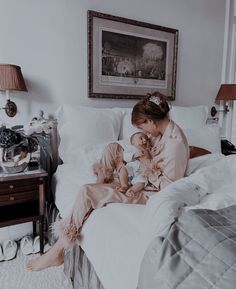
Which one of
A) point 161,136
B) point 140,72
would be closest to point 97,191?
point 161,136

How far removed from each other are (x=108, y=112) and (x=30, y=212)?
100 centimetres

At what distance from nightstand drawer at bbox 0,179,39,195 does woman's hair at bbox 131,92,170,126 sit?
862 mm

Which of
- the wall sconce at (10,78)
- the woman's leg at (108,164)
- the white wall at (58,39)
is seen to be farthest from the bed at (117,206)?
the wall sconce at (10,78)

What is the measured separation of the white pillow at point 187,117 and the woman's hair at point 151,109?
1095 mm

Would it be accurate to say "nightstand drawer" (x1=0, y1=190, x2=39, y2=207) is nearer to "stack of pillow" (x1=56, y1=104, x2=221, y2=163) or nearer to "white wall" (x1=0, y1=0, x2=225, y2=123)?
"stack of pillow" (x1=56, y1=104, x2=221, y2=163)

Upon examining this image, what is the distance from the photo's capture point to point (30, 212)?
175 centimetres

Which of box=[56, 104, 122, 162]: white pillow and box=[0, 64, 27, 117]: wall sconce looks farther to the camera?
box=[56, 104, 122, 162]: white pillow

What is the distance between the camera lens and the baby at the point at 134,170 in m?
1.33

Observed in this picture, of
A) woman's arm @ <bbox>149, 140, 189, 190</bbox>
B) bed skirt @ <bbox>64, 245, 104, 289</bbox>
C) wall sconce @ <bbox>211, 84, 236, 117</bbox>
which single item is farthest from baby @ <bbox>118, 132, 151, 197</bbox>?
wall sconce @ <bbox>211, 84, 236, 117</bbox>

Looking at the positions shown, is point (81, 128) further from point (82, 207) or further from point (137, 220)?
point (137, 220)

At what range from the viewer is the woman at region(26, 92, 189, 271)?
1.23 meters

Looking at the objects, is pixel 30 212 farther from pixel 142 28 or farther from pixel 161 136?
pixel 142 28

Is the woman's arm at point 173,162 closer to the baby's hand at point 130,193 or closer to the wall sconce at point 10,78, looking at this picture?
the baby's hand at point 130,193

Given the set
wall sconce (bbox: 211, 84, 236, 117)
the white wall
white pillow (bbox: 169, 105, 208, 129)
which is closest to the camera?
the white wall
